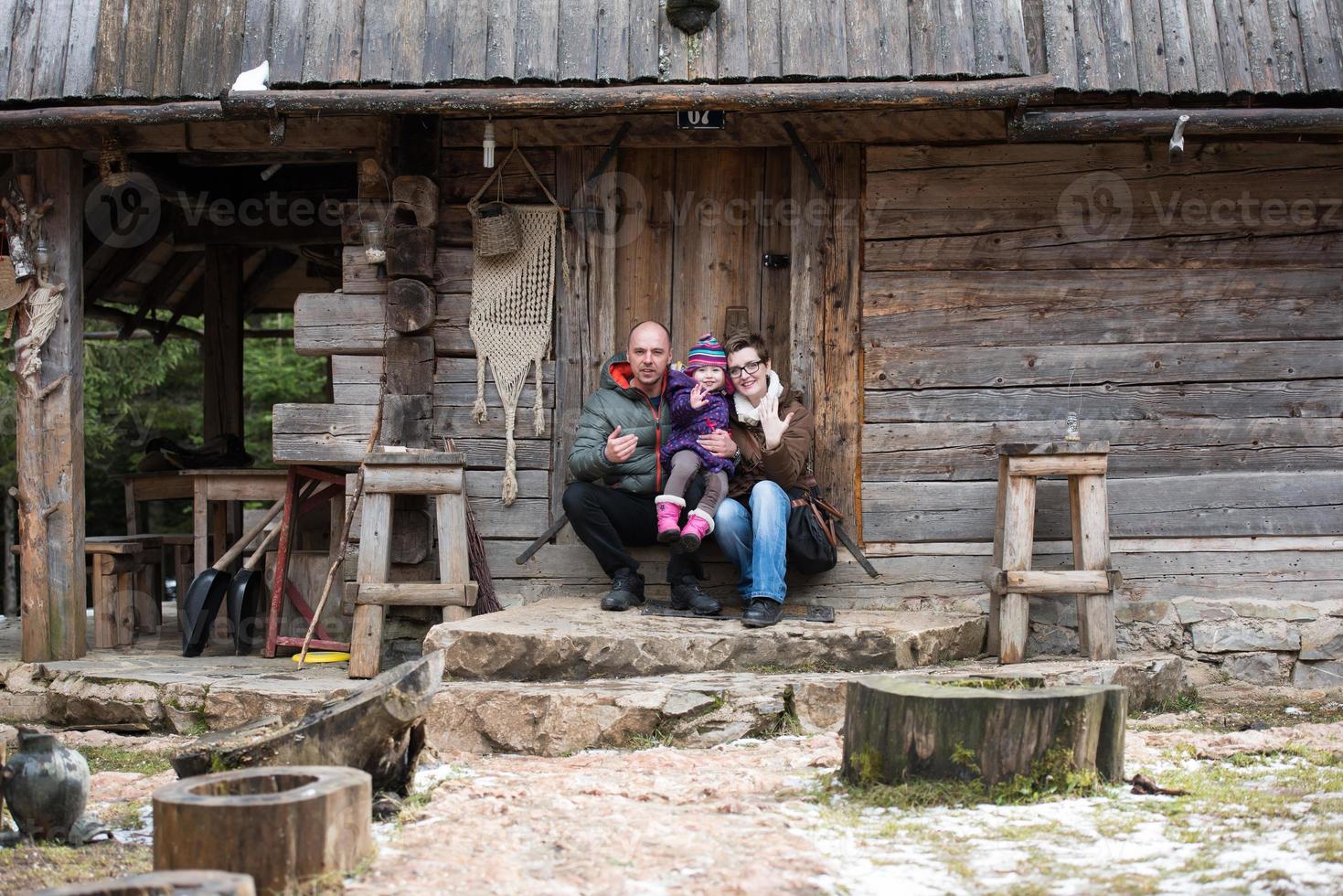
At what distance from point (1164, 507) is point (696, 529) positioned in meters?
2.44

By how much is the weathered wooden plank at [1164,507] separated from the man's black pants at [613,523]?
100 centimetres

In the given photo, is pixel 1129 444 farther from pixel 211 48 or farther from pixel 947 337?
pixel 211 48

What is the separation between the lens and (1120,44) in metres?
6.34

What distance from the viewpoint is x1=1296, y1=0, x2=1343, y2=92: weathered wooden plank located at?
6203 mm

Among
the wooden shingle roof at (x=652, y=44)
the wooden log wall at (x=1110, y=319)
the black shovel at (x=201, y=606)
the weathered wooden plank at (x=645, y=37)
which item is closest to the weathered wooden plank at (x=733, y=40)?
the wooden shingle roof at (x=652, y=44)

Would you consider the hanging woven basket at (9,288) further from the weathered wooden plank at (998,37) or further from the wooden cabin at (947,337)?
the weathered wooden plank at (998,37)

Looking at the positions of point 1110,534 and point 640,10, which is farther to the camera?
point 1110,534

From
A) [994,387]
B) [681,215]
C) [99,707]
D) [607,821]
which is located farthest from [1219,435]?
[99,707]

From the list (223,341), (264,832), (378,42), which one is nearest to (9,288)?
(378,42)

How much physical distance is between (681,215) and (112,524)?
38.5 ft

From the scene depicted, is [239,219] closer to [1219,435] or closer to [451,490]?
[451,490]

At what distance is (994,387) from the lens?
674 centimetres

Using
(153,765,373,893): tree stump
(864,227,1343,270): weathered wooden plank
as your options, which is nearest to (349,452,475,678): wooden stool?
(864,227,1343,270): weathered wooden plank

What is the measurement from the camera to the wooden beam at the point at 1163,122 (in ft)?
19.9
